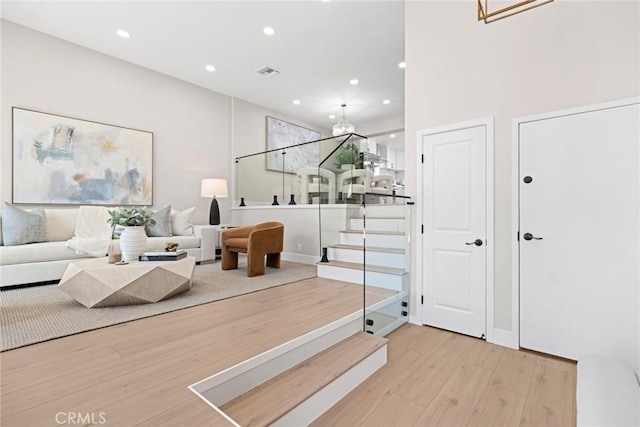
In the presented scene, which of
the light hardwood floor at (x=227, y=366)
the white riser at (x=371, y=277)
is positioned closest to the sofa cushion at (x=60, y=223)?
the light hardwood floor at (x=227, y=366)

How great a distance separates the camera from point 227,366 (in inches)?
62.7

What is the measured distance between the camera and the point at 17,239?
336 cm

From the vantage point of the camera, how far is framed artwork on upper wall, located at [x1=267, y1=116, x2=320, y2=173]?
5.56m

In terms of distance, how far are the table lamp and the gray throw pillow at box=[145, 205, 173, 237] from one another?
963mm

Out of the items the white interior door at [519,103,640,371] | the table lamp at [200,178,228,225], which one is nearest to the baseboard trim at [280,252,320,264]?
the table lamp at [200,178,228,225]

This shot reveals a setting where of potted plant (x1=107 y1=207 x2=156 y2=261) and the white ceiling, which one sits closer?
potted plant (x1=107 y1=207 x2=156 y2=261)

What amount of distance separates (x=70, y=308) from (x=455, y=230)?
3.55m

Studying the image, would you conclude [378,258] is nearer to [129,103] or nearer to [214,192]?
[214,192]

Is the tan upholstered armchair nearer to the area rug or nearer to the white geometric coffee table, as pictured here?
the area rug

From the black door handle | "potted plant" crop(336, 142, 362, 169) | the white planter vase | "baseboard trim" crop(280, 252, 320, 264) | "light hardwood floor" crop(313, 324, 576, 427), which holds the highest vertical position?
"potted plant" crop(336, 142, 362, 169)

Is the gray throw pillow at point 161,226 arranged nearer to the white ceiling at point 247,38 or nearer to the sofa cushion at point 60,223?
the sofa cushion at point 60,223

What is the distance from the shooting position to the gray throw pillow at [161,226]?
4414 millimetres

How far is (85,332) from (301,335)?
151 cm

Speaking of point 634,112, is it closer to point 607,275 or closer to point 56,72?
point 607,275
